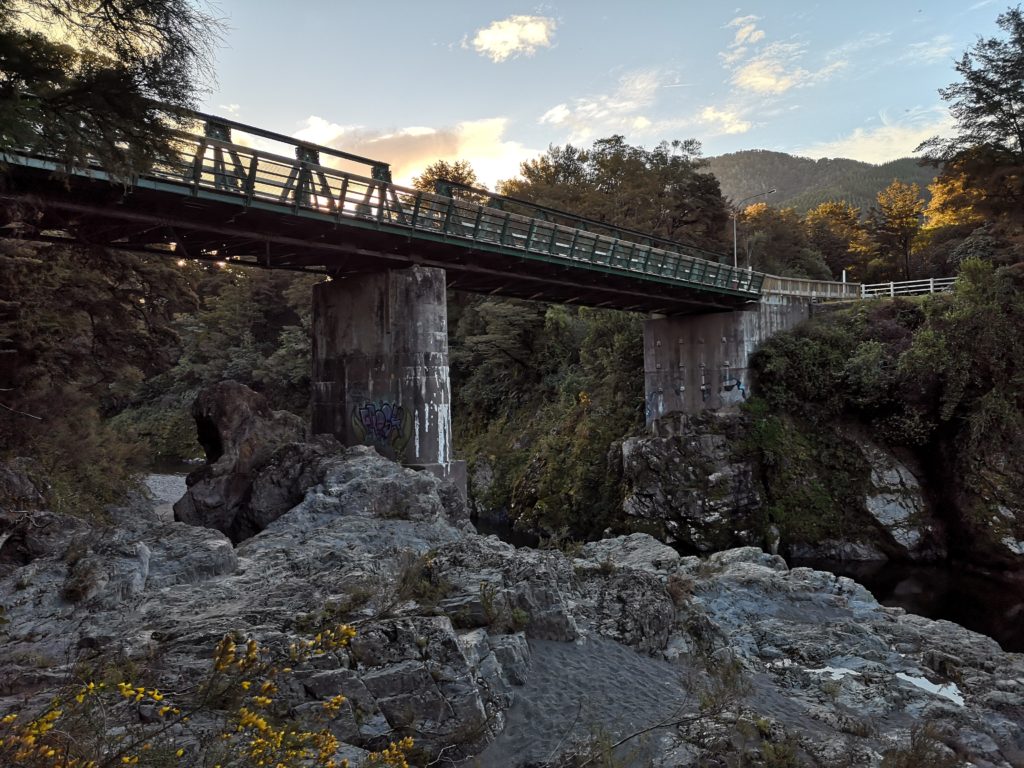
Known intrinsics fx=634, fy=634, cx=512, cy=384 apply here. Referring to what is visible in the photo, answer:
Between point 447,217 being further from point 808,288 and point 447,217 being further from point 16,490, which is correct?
point 808,288

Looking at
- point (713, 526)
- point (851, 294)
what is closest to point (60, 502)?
point (713, 526)

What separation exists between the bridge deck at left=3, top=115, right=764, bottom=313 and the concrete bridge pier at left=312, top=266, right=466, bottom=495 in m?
0.90

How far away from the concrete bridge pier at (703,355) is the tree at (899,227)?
27.2 meters

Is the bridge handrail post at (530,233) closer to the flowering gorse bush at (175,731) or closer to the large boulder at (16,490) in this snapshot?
the large boulder at (16,490)

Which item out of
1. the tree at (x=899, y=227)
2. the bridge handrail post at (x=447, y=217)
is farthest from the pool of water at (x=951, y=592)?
the tree at (x=899, y=227)

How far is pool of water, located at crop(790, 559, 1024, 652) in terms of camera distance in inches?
736

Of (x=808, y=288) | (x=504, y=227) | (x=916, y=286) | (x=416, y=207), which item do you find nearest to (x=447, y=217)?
(x=416, y=207)

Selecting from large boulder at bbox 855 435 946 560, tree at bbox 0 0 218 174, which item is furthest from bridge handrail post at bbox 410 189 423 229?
large boulder at bbox 855 435 946 560

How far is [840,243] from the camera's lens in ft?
200

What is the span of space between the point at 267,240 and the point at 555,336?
93.7ft

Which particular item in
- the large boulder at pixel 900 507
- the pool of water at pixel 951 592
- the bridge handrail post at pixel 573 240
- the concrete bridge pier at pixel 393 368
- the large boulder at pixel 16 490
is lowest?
the pool of water at pixel 951 592

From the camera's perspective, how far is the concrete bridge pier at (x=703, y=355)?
31031mm

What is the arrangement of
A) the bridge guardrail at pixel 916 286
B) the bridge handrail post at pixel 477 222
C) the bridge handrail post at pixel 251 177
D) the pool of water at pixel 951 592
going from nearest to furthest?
the bridge handrail post at pixel 251 177
the pool of water at pixel 951 592
the bridge handrail post at pixel 477 222
the bridge guardrail at pixel 916 286

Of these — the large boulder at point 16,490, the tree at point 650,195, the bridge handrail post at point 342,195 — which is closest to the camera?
the large boulder at point 16,490
